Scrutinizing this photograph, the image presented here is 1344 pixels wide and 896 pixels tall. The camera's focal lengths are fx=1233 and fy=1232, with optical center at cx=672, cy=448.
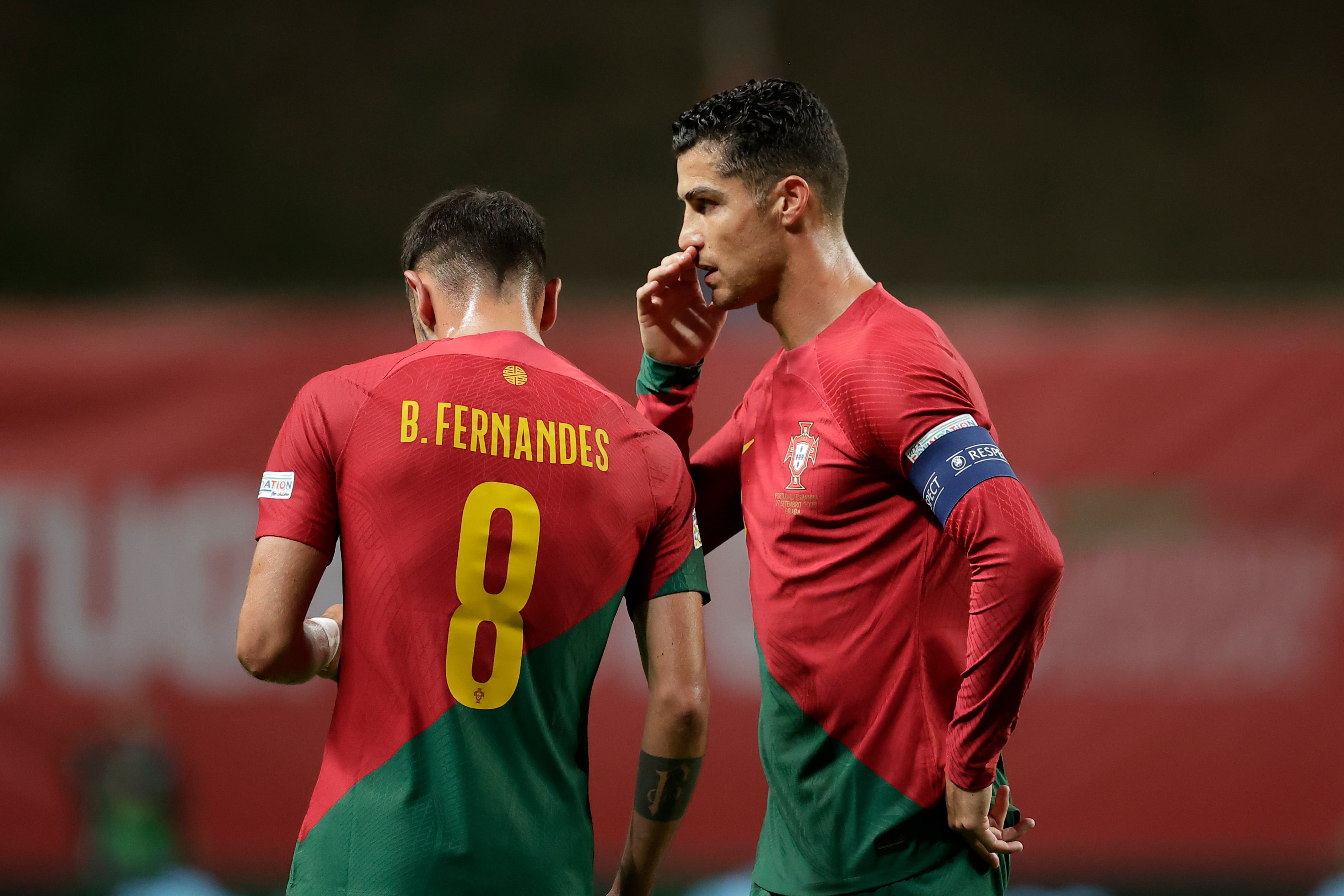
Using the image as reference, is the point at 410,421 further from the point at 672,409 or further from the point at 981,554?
the point at 981,554

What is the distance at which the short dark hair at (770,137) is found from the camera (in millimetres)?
2521

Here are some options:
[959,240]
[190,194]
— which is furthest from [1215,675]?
[190,194]

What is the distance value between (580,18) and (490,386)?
7892mm

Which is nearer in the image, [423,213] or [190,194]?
[423,213]

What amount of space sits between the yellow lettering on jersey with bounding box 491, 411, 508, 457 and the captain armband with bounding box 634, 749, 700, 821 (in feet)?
2.14

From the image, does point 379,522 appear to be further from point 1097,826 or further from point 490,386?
point 1097,826

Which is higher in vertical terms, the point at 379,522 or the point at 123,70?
the point at 123,70

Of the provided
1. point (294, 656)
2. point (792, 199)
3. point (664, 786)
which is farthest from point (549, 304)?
point (664, 786)

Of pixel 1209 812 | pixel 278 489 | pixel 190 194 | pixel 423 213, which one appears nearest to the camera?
pixel 278 489

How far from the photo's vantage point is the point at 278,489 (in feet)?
6.91

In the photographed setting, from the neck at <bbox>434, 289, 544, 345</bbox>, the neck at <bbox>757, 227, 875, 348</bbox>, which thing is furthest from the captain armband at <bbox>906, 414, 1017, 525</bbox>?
the neck at <bbox>434, 289, 544, 345</bbox>

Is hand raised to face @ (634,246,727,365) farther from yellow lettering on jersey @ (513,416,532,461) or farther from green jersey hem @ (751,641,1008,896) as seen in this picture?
green jersey hem @ (751,641,1008,896)

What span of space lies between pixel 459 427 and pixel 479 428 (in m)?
0.04

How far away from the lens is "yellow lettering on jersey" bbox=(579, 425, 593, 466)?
7.36ft
